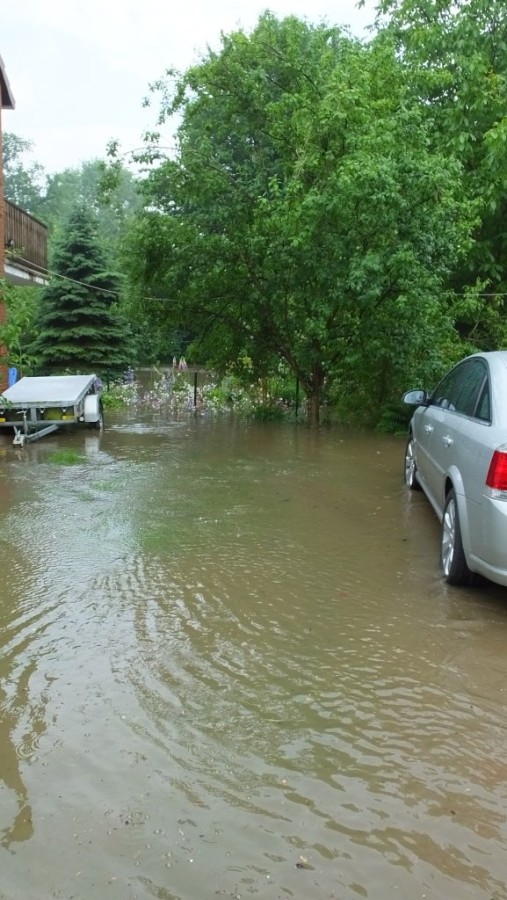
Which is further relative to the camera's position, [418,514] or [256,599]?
[418,514]

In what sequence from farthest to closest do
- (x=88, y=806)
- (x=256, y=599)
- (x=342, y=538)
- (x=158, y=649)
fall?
(x=342, y=538)
(x=256, y=599)
(x=158, y=649)
(x=88, y=806)

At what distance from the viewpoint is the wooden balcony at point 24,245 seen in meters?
16.7

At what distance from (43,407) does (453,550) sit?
9.87 meters

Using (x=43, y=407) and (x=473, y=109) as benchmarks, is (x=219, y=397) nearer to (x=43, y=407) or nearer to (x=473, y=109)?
(x=43, y=407)

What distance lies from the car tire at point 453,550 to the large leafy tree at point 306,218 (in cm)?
806

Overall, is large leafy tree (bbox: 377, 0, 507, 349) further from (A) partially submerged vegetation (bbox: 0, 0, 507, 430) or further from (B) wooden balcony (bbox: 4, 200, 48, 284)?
(B) wooden balcony (bbox: 4, 200, 48, 284)

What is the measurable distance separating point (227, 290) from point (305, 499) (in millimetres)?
9571

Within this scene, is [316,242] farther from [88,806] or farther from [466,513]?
[88,806]

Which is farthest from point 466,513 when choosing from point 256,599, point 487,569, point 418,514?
point 418,514

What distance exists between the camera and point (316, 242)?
1394 centimetres

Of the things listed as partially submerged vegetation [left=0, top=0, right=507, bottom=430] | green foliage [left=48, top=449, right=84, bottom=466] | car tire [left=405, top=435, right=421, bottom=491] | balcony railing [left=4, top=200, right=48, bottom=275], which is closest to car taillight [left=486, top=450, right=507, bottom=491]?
car tire [left=405, top=435, right=421, bottom=491]

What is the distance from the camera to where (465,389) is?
6.10 m

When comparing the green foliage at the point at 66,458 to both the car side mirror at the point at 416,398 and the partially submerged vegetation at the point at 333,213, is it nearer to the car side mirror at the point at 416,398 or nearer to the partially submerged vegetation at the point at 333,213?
the partially submerged vegetation at the point at 333,213

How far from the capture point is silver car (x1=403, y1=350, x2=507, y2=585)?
14.9ft
